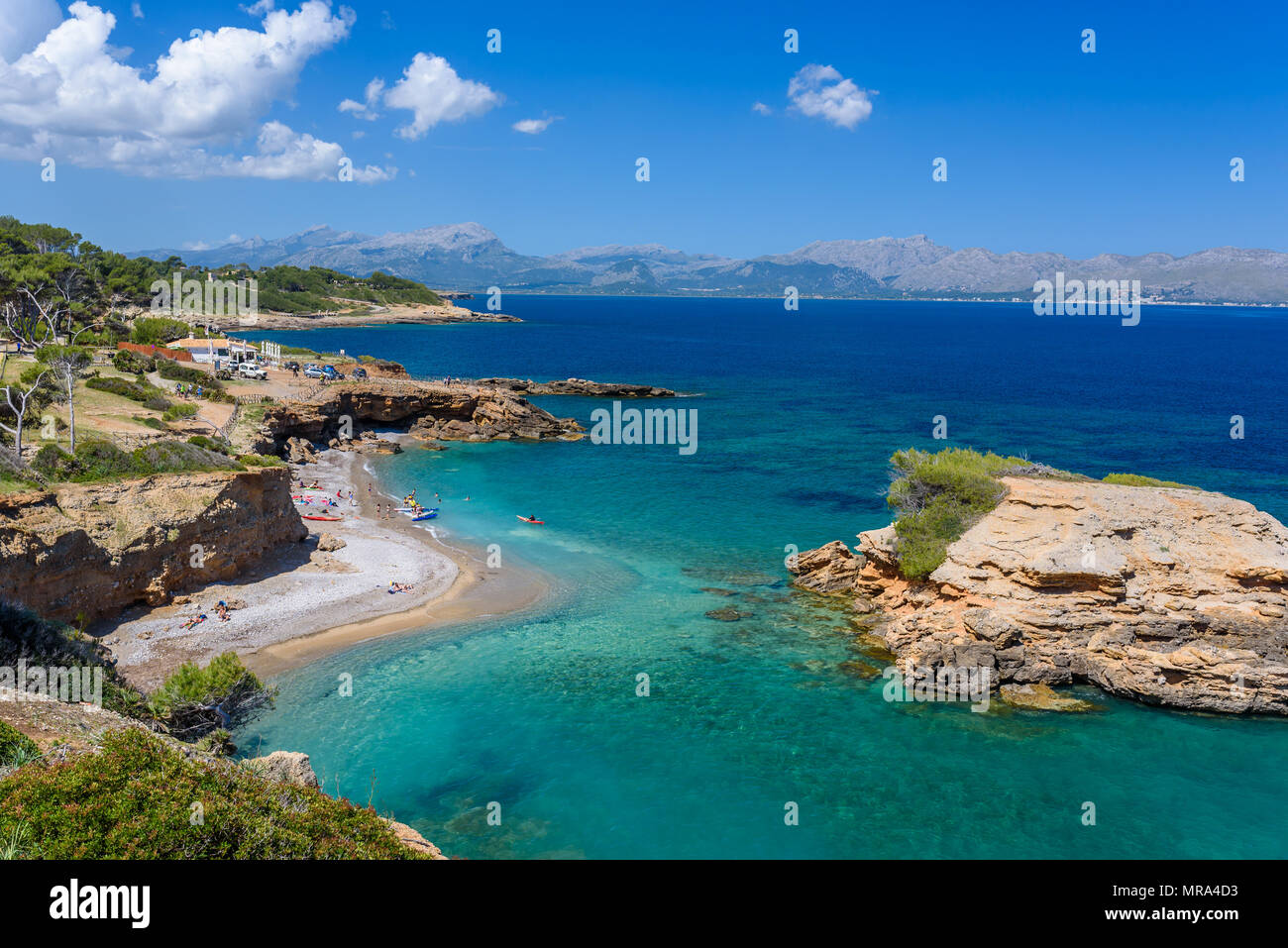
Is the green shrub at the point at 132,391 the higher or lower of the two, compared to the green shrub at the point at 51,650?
higher

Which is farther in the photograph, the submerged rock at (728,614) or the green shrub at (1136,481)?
the submerged rock at (728,614)

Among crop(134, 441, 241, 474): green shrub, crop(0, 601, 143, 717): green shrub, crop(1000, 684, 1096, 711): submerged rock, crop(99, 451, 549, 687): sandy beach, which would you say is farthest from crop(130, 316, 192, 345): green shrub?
crop(1000, 684, 1096, 711): submerged rock

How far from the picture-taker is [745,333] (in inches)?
7795

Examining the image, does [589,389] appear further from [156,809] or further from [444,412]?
[156,809]

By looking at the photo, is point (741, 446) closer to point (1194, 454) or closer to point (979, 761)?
point (1194, 454)

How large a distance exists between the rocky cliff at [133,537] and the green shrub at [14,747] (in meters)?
12.9

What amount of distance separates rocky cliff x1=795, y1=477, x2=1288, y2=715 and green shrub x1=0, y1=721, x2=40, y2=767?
2481 cm

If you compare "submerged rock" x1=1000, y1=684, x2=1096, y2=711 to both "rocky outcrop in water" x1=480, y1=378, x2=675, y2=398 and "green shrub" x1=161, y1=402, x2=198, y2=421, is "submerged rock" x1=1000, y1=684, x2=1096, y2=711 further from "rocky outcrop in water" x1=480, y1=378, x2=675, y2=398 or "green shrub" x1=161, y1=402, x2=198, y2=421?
"rocky outcrop in water" x1=480, y1=378, x2=675, y2=398

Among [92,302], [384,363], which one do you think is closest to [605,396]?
[384,363]

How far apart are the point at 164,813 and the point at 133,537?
2209cm

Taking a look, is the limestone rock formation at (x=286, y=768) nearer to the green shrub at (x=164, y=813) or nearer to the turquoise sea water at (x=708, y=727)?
the green shrub at (x=164, y=813)

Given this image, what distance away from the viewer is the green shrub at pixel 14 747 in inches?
467

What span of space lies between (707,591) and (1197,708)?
18.4 m

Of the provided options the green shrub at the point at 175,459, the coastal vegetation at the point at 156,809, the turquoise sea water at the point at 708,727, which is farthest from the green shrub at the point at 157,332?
the coastal vegetation at the point at 156,809
